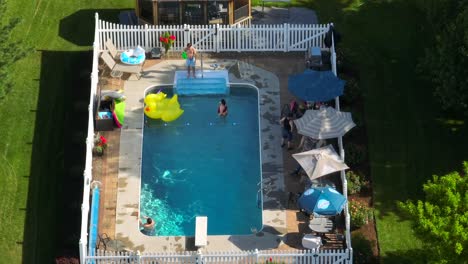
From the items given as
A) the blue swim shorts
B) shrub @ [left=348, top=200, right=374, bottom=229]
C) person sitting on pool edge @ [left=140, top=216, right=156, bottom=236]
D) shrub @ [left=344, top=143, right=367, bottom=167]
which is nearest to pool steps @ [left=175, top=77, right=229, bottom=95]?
the blue swim shorts

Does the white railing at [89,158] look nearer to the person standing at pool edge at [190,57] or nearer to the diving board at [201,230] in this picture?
the person standing at pool edge at [190,57]

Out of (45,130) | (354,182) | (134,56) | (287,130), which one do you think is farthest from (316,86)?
(45,130)

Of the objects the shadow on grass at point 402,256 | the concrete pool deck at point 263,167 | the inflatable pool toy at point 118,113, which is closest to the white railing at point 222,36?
the concrete pool deck at point 263,167

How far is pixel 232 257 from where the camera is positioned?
119 ft

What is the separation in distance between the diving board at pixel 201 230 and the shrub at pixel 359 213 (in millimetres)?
5375

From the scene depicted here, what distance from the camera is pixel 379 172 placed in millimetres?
40250

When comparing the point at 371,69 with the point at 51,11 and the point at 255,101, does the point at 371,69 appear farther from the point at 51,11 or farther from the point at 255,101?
the point at 51,11

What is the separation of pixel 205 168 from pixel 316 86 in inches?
217

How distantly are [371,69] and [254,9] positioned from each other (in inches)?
261

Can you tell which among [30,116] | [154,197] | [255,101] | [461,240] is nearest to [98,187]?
[154,197]

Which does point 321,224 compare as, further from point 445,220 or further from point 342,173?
point 445,220

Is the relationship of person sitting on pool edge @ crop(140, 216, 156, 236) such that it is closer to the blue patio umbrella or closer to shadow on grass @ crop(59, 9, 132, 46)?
the blue patio umbrella

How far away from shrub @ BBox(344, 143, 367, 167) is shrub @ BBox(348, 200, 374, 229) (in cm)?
196

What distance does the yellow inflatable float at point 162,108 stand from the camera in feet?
139
